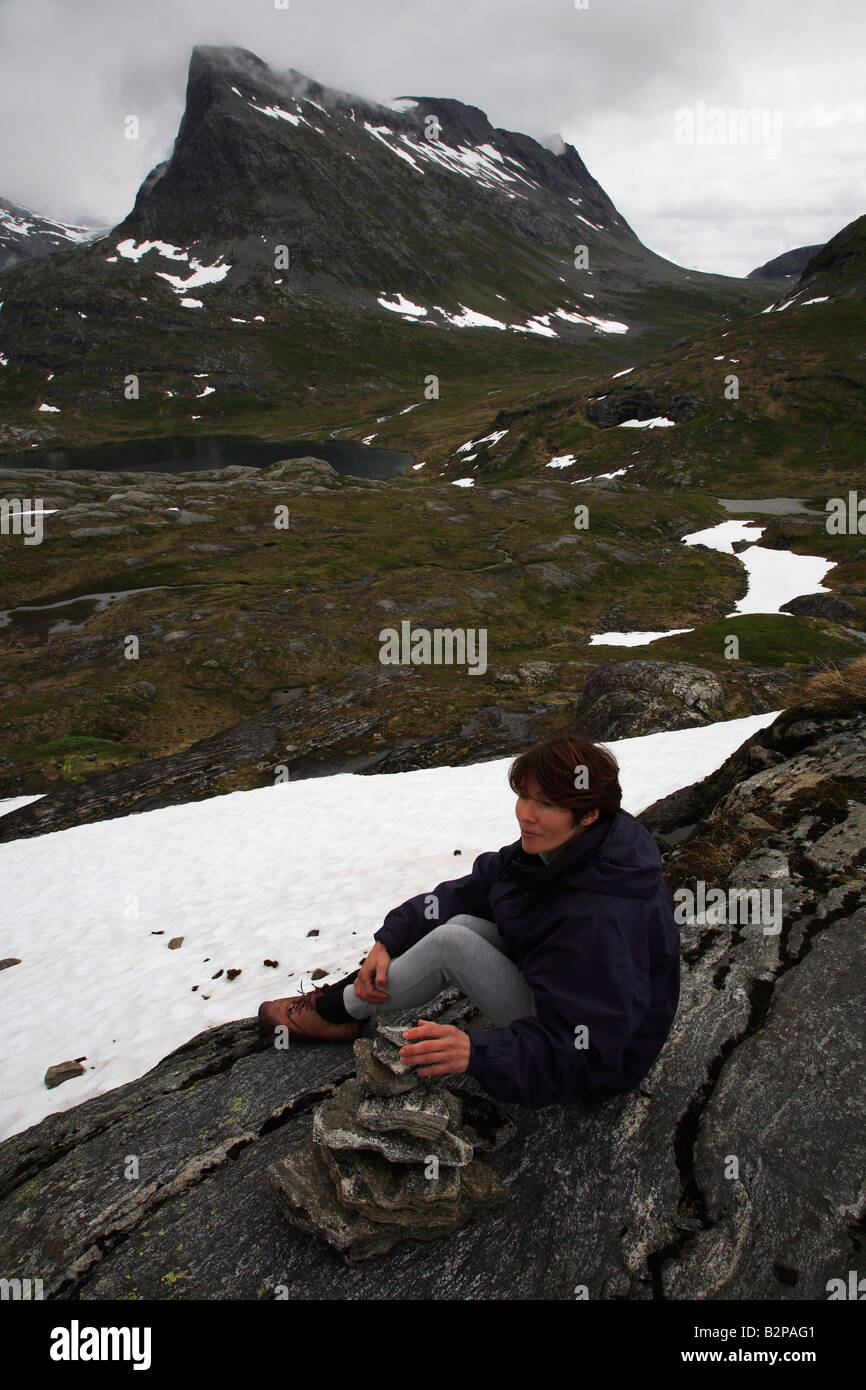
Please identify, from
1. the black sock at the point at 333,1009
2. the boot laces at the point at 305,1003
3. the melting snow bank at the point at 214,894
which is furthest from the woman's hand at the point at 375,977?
the melting snow bank at the point at 214,894

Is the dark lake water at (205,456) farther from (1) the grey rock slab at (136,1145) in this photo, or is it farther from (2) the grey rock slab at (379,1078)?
(2) the grey rock slab at (379,1078)

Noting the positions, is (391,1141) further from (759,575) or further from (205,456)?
(205,456)

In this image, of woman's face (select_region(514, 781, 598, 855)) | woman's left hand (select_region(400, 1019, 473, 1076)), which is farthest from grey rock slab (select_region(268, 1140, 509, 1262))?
woman's face (select_region(514, 781, 598, 855))

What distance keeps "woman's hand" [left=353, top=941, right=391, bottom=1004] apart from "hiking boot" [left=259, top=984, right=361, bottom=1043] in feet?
3.00

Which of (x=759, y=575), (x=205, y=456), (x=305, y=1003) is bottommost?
(x=305, y=1003)

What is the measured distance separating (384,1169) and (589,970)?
2.15 m

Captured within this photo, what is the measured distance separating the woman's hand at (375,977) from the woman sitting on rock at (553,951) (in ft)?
0.04

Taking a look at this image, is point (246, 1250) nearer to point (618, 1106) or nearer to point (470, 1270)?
point (470, 1270)

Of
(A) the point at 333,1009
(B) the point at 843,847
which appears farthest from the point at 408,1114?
(B) the point at 843,847

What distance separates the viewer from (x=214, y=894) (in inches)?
583

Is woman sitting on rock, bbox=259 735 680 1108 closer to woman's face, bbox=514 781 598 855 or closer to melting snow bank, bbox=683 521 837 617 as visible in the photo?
woman's face, bbox=514 781 598 855

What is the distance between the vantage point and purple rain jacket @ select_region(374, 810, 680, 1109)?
4.57 metres

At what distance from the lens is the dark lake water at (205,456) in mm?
150375

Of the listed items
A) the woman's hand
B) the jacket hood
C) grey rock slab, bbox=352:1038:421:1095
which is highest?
the jacket hood
